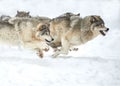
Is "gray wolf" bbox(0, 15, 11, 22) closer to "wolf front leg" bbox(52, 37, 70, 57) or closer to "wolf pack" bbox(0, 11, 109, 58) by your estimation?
"wolf pack" bbox(0, 11, 109, 58)

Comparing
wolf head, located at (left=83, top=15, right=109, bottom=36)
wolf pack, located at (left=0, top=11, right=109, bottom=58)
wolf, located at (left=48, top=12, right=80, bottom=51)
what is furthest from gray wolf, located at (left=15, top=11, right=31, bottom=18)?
wolf head, located at (left=83, top=15, right=109, bottom=36)

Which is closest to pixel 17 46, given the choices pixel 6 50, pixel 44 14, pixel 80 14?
pixel 6 50

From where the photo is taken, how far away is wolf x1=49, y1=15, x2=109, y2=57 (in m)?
1.37

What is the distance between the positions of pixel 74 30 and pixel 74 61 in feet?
0.35

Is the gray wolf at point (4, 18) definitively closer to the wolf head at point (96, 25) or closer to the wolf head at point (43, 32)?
the wolf head at point (43, 32)

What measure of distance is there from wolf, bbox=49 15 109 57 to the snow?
0.02m

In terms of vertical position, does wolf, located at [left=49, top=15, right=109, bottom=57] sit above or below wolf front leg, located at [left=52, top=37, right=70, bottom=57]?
above

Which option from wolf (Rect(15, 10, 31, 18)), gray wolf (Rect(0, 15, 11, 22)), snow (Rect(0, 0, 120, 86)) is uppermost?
wolf (Rect(15, 10, 31, 18))

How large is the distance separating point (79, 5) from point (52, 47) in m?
0.18

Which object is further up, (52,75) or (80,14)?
(80,14)

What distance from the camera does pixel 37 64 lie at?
54.5 inches

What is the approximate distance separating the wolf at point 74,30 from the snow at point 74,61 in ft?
0.07

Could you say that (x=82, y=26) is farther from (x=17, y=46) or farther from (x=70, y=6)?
(x=17, y=46)

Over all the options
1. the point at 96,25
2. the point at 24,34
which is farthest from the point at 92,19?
the point at 24,34
